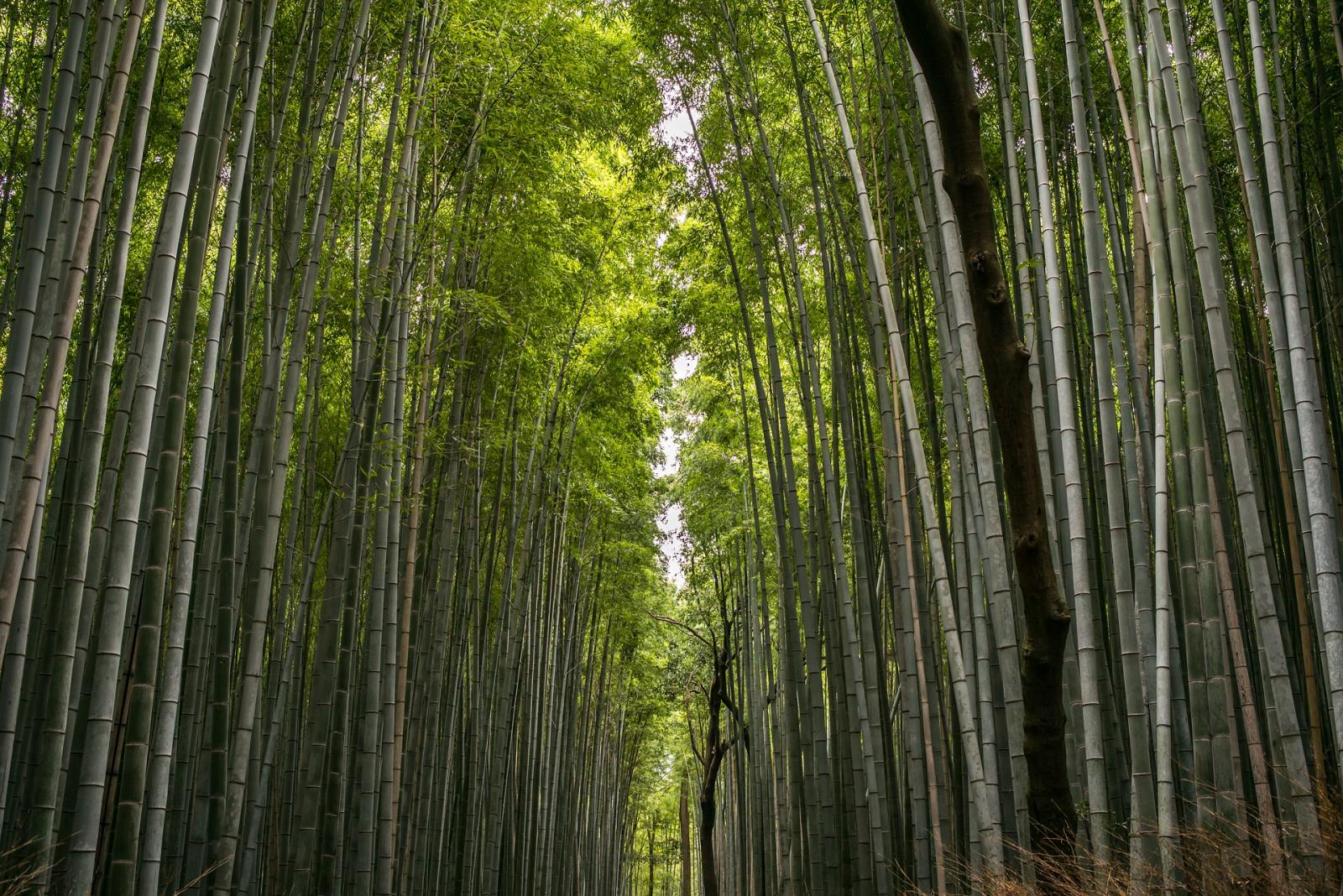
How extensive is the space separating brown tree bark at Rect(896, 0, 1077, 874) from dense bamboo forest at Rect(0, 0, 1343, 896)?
0.04ft

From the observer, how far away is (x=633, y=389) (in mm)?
7961

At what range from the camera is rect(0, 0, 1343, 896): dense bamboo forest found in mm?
2461

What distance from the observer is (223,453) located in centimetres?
312

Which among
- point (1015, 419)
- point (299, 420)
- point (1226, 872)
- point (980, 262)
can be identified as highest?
point (299, 420)

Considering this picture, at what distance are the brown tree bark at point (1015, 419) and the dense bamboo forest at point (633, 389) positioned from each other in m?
0.01

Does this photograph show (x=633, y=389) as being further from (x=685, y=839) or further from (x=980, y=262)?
(x=685, y=839)

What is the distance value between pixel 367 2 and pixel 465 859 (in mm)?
4278

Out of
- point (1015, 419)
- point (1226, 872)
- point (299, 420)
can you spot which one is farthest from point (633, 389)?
point (1226, 872)

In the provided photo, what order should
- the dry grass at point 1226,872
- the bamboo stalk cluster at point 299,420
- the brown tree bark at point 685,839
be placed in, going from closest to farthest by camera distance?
the dry grass at point 1226,872, the bamboo stalk cluster at point 299,420, the brown tree bark at point 685,839

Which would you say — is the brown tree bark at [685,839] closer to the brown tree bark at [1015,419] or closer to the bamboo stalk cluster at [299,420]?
the bamboo stalk cluster at [299,420]

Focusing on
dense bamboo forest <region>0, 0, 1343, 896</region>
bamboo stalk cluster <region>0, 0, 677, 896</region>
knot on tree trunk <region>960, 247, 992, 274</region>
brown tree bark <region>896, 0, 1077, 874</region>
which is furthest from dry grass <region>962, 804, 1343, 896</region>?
bamboo stalk cluster <region>0, 0, 677, 896</region>

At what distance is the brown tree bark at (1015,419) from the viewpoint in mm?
2449

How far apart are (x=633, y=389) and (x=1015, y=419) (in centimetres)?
562

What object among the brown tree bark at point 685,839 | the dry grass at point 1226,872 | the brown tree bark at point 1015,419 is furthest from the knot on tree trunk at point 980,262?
the brown tree bark at point 685,839
